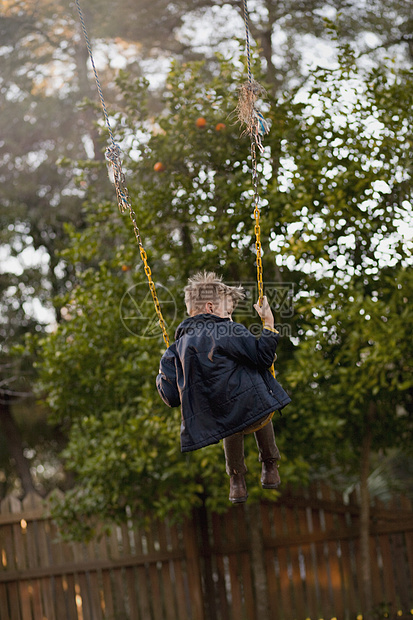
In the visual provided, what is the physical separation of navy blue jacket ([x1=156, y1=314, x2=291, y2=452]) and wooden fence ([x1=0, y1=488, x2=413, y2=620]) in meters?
3.57

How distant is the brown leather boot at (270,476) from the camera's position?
3158mm

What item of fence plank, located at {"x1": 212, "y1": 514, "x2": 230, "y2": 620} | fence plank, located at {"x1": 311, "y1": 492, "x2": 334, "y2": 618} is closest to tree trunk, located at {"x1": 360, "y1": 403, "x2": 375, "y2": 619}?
fence plank, located at {"x1": 311, "y1": 492, "x2": 334, "y2": 618}

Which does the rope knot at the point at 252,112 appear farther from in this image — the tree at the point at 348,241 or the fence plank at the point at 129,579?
the fence plank at the point at 129,579

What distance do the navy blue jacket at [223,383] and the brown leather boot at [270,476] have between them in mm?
410

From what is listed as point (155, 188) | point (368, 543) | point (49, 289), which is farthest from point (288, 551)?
point (49, 289)

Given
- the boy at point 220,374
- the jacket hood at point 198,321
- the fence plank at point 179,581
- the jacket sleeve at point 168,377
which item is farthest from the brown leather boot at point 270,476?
the fence plank at point 179,581

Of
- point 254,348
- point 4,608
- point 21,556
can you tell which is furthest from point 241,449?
point 4,608

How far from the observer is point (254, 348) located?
2.91 metres

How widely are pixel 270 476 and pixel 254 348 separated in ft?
2.35

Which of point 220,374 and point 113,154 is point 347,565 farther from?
point 113,154

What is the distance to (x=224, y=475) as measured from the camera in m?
4.95

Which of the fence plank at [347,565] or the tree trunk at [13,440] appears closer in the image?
the fence plank at [347,565]

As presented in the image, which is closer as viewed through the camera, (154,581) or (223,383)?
(223,383)

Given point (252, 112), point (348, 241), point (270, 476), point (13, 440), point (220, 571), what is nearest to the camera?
point (270, 476)
